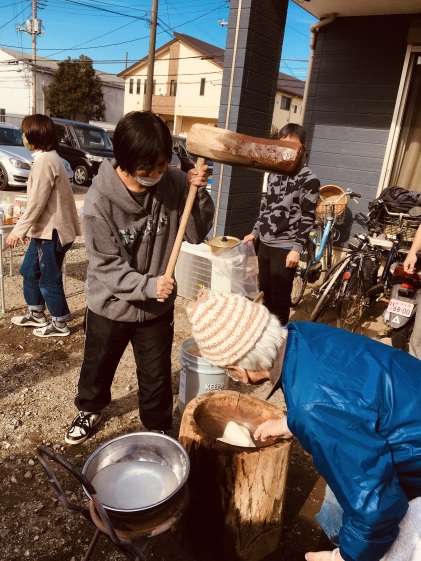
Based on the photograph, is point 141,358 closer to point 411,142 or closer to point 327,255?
point 327,255

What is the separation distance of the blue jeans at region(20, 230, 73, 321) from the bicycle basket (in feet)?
11.1

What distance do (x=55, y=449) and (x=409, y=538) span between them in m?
2.24

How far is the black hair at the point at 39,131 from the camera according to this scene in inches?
147

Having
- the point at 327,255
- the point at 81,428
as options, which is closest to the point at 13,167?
the point at 327,255

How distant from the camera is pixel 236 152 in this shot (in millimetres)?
2301

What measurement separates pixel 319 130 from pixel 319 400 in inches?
240

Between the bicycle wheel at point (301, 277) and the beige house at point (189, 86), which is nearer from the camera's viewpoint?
the bicycle wheel at point (301, 277)

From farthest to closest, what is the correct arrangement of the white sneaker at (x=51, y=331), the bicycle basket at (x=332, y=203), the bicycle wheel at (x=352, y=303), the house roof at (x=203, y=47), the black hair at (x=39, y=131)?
the house roof at (x=203, y=47)
the bicycle basket at (x=332, y=203)
the bicycle wheel at (x=352, y=303)
the white sneaker at (x=51, y=331)
the black hair at (x=39, y=131)

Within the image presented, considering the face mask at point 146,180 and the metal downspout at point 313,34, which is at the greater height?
the metal downspout at point 313,34

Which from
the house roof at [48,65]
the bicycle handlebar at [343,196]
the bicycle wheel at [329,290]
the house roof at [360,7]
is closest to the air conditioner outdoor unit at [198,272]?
the bicycle wheel at [329,290]

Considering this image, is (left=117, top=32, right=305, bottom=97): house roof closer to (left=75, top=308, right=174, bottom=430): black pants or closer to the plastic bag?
the plastic bag

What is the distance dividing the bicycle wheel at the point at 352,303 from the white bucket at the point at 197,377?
91.7 inches

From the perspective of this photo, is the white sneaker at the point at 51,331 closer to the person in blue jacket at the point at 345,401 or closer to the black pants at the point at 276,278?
the black pants at the point at 276,278

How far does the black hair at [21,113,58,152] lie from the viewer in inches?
147
